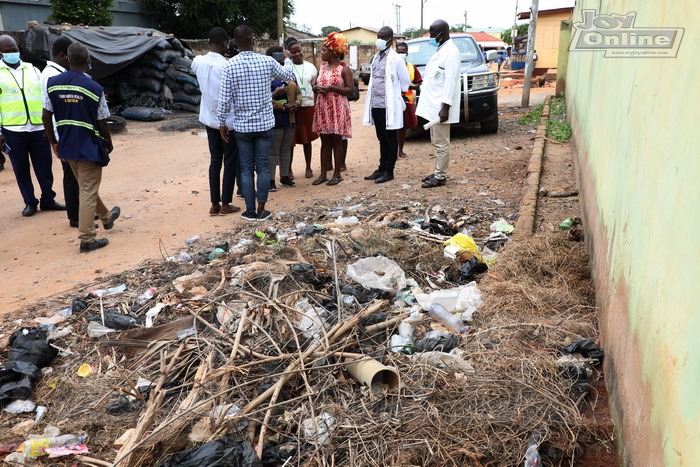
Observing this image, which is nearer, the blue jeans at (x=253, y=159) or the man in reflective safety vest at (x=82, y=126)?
the man in reflective safety vest at (x=82, y=126)

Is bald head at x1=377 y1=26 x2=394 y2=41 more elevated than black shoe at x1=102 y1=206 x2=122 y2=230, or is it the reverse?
bald head at x1=377 y1=26 x2=394 y2=41

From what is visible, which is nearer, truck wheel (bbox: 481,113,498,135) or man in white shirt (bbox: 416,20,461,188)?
man in white shirt (bbox: 416,20,461,188)

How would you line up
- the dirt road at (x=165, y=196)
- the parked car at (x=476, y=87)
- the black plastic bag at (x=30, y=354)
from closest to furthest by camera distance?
the black plastic bag at (x=30, y=354)
the dirt road at (x=165, y=196)
the parked car at (x=476, y=87)

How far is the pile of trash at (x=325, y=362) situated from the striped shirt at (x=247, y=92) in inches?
67.0

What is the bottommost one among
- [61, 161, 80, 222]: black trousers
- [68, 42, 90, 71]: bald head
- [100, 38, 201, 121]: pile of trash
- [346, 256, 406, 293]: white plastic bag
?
[346, 256, 406, 293]: white plastic bag

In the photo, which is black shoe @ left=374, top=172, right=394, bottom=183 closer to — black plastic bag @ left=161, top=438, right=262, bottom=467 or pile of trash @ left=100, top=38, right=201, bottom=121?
black plastic bag @ left=161, top=438, right=262, bottom=467

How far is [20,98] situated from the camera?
248 inches

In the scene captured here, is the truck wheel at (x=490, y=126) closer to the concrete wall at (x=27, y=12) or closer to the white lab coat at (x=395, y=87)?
the white lab coat at (x=395, y=87)

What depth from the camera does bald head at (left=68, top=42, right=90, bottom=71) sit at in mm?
5023

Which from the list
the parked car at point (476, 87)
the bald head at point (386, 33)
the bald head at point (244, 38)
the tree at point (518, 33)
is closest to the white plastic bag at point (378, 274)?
the bald head at point (244, 38)

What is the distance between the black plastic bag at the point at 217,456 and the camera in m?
2.29

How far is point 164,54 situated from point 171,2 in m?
11.6
